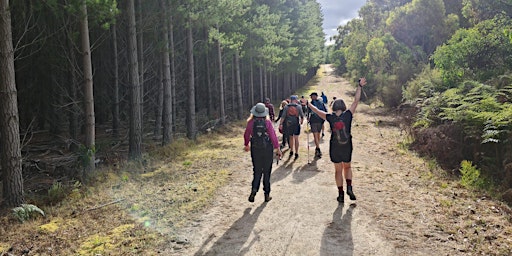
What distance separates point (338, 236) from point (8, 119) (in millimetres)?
6779

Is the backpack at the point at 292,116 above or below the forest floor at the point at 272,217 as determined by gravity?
above

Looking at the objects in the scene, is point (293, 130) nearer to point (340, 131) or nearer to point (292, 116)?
point (292, 116)

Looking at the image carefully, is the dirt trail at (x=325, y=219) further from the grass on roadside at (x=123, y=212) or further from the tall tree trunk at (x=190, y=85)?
the tall tree trunk at (x=190, y=85)

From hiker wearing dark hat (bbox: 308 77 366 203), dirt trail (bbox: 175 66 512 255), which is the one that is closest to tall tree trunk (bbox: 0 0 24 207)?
dirt trail (bbox: 175 66 512 255)

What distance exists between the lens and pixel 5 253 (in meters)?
5.52

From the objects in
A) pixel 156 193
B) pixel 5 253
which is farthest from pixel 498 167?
pixel 5 253

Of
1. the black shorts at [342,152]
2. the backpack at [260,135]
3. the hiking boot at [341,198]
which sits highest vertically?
the backpack at [260,135]

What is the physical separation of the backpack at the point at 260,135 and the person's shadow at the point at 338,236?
1839 millimetres

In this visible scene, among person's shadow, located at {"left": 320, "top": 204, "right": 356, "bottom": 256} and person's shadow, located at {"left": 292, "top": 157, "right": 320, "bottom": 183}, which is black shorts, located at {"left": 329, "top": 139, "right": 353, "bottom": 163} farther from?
person's shadow, located at {"left": 292, "top": 157, "right": 320, "bottom": 183}

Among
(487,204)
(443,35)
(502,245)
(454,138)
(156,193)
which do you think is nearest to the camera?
(502,245)

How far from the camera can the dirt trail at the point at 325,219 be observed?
5.37 m

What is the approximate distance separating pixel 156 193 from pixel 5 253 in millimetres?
3221

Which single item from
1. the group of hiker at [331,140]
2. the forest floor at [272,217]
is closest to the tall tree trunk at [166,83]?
the forest floor at [272,217]

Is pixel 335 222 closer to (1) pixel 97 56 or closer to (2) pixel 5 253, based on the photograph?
(2) pixel 5 253
